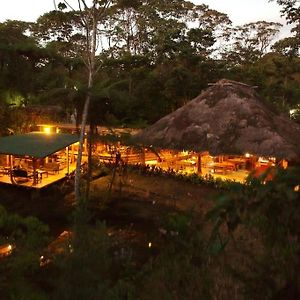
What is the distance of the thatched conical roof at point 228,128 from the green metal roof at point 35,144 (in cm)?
370

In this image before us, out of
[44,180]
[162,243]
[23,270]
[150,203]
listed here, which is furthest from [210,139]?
[23,270]

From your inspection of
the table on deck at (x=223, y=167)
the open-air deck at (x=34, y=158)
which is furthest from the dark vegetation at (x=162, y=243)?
the table on deck at (x=223, y=167)

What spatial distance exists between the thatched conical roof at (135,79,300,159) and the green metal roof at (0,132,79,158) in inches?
146

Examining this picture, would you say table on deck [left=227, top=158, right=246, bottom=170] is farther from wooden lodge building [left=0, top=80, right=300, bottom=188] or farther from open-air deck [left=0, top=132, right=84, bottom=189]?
open-air deck [left=0, top=132, right=84, bottom=189]

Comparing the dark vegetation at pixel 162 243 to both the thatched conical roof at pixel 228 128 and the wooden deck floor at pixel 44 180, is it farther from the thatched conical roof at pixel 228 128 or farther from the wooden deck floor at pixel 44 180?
the thatched conical roof at pixel 228 128

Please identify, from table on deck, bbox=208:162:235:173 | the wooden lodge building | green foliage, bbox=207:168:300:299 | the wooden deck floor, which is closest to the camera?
green foliage, bbox=207:168:300:299

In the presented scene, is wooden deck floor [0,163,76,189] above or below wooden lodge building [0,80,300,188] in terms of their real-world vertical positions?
below

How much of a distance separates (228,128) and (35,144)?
8.69 m

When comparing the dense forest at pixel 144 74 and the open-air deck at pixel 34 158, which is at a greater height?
the dense forest at pixel 144 74

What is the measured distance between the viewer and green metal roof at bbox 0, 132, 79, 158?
Result: 51.9 feet

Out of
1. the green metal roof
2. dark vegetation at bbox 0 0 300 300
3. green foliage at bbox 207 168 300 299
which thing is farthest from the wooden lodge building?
green foliage at bbox 207 168 300 299

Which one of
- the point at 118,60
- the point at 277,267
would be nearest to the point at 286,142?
the point at 277,267

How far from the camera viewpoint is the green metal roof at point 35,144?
15.8 metres

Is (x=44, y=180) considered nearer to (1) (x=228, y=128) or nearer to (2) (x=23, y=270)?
(1) (x=228, y=128)
